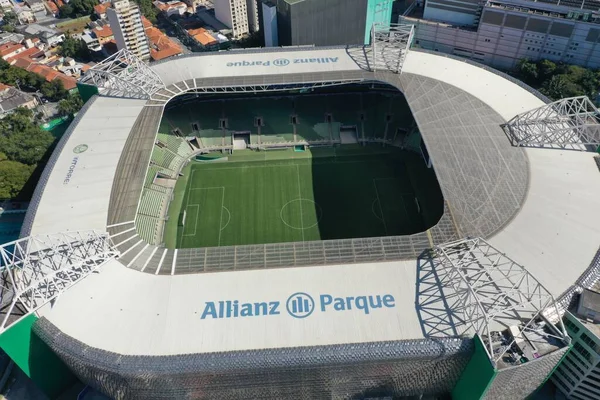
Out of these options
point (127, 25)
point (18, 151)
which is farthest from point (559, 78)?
point (18, 151)

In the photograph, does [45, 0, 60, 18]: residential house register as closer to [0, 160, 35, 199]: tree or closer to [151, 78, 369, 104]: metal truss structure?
[0, 160, 35, 199]: tree

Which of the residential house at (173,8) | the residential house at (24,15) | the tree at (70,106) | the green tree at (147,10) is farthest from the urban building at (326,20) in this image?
the residential house at (24,15)

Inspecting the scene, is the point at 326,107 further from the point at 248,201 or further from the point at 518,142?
the point at 518,142

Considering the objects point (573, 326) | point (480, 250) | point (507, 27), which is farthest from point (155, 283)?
point (507, 27)

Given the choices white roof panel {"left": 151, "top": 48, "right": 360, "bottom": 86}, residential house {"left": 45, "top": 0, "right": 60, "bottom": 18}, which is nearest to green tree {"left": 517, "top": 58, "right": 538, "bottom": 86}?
white roof panel {"left": 151, "top": 48, "right": 360, "bottom": 86}

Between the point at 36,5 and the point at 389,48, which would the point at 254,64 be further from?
the point at 36,5
